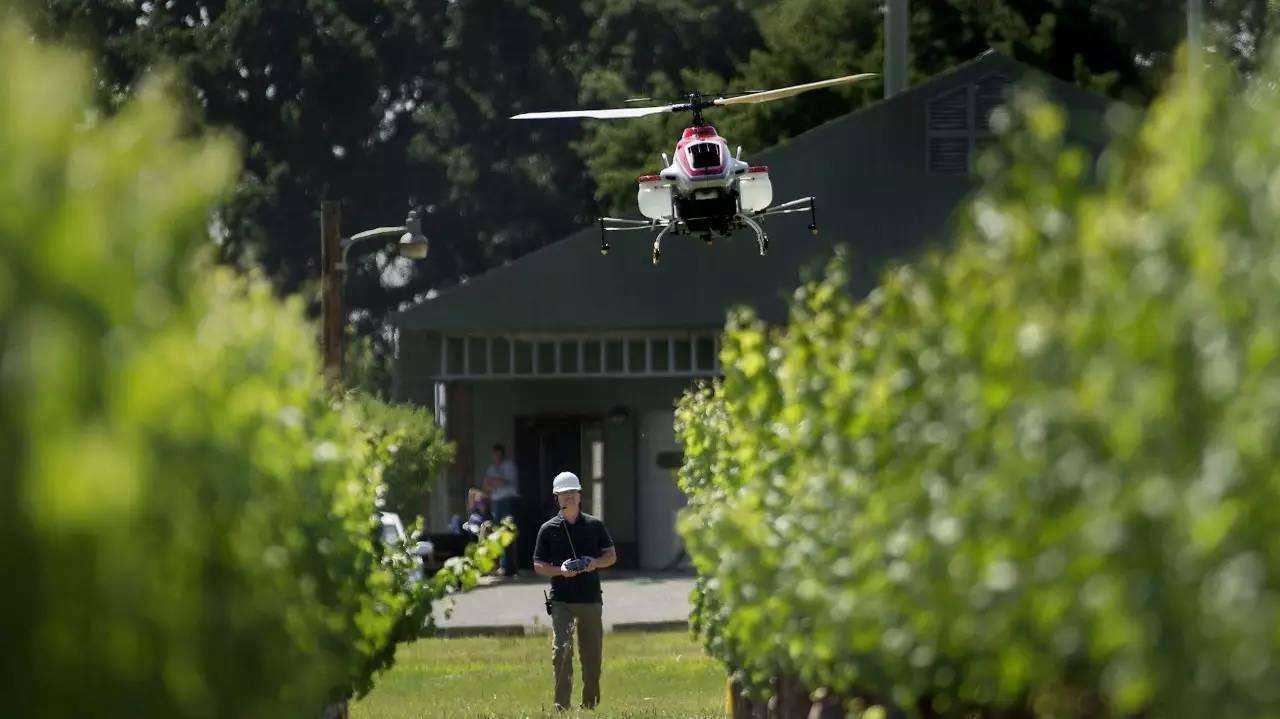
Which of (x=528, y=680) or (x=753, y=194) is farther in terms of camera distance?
(x=753, y=194)

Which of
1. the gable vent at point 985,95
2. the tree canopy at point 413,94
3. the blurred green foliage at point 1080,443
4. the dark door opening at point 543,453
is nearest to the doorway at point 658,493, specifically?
the dark door opening at point 543,453

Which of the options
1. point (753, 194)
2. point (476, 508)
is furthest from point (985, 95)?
point (753, 194)

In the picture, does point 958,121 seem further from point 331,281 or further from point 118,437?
point 118,437

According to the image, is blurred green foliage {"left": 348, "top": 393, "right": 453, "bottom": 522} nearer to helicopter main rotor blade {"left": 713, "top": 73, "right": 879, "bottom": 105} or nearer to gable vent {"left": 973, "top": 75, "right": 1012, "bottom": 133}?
gable vent {"left": 973, "top": 75, "right": 1012, "bottom": 133}

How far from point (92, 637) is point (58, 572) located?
0.17 m

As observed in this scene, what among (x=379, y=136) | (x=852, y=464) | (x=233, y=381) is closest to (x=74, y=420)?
(x=233, y=381)

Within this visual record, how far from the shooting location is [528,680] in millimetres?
21328

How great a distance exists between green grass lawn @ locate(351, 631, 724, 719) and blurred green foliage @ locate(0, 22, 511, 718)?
10.4 m

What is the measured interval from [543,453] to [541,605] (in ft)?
27.9

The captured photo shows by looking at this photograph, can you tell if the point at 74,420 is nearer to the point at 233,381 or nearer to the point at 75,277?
the point at 75,277

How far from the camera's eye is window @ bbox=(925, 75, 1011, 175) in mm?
38031

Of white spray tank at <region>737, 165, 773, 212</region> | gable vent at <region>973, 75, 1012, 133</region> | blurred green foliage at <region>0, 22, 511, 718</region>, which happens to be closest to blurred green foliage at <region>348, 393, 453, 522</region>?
gable vent at <region>973, 75, 1012, 133</region>

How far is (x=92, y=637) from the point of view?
4.41 m

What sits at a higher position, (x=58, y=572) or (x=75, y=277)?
(x=75, y=277)
